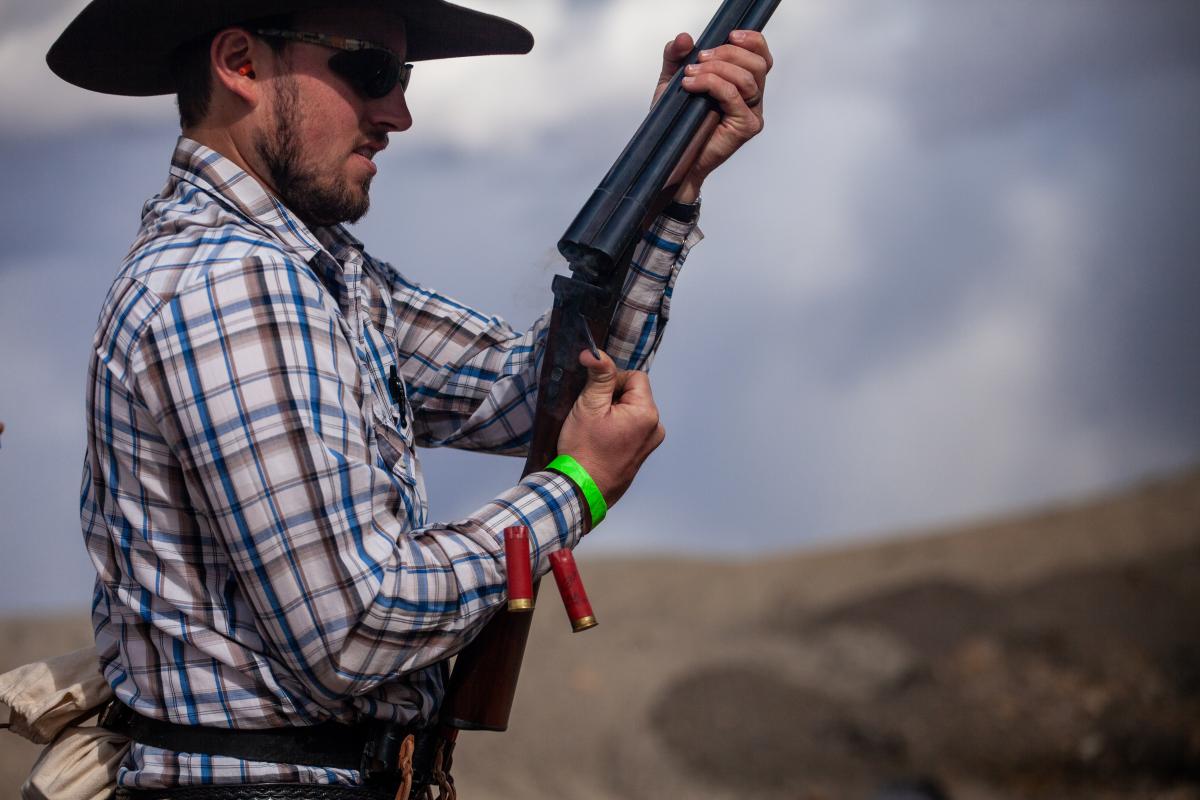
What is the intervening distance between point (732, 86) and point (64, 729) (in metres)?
1.93

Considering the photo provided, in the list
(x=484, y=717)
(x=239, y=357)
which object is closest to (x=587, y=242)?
(x=239, y=357)

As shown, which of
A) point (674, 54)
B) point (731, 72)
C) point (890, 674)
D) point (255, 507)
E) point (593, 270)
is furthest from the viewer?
point (890, 674)

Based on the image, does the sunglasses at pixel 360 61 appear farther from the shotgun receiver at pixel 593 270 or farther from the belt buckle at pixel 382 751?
the belt buckle at pixel 382 751

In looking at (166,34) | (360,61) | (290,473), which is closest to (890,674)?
(360,61)

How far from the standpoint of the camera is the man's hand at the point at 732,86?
264 centimetres

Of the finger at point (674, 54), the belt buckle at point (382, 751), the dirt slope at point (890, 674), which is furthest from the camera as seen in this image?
the dirt slope at point (890, 674)

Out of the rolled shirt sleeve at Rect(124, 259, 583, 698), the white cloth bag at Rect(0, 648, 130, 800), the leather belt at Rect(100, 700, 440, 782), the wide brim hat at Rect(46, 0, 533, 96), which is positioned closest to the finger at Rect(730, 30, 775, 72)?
the wide brim hat at Rect(46, 0, 533, 96)

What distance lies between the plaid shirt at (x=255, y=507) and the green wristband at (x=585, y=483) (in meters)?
0.02

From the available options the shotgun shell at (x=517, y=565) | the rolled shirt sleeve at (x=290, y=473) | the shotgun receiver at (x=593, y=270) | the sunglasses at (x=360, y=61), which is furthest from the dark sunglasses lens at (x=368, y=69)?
the shotgun shell at (x=517, y=565)

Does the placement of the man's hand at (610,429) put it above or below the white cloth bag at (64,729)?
above

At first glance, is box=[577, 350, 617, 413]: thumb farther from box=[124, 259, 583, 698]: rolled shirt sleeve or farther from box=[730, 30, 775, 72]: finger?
box=[730, 30, 775, 72]: finger

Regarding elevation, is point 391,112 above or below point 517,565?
above

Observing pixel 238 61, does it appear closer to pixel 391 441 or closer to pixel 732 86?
pixel 391 441

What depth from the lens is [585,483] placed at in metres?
2.29
